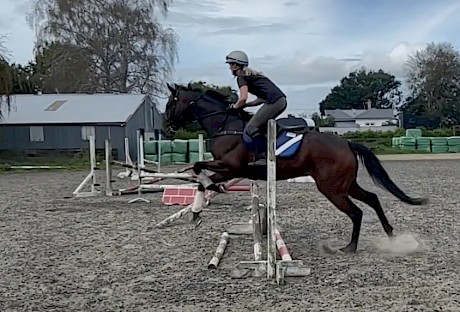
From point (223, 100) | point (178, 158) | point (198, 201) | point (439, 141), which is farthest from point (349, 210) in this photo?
point (439, 141)

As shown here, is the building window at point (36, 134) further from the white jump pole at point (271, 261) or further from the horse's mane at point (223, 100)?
the white jump pole at point (271, 261)

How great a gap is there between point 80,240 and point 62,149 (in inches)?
1048

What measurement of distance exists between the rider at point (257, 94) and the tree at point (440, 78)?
62.4m

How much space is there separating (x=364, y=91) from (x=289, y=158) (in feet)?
291

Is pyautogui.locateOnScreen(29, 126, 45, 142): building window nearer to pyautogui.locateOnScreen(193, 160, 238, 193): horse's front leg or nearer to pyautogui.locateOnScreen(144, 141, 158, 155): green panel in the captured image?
pyautogui.locateOnScreen(144, 141, 158, 155): green panel

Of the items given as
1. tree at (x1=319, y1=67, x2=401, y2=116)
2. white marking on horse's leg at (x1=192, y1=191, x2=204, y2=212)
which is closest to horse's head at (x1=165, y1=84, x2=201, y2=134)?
white marking on horse's leg at (x1=192, y1=191, x2=204, y2=212)

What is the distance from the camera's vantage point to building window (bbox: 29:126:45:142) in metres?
33.6

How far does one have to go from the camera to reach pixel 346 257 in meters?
6.49

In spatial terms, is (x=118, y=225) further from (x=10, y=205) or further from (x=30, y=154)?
(x=30, y=154)

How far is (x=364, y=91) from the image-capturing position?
92812mm

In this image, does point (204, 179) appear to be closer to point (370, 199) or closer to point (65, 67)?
point (370, 199)

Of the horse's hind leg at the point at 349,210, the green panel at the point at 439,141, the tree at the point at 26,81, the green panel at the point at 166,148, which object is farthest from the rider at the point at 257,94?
the tree at the point at 26,81

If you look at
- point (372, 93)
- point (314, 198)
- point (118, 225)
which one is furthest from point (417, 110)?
point (118, 225)

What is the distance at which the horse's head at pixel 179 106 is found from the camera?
787 cm
